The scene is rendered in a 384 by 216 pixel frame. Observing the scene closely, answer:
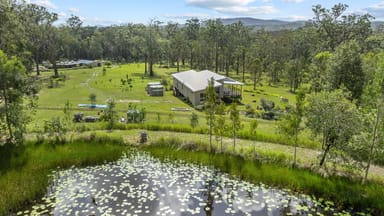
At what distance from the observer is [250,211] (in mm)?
9391

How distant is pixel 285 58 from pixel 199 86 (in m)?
30.8

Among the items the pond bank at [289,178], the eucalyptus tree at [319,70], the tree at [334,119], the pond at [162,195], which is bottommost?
the pond at [162,195]

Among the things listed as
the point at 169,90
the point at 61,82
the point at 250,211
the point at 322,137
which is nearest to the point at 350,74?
the point at 322,137

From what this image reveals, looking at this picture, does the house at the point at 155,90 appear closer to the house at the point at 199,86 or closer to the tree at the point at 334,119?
the house at the point at 199,86

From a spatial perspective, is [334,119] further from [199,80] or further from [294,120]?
[199,80]

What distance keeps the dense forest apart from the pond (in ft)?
10.1

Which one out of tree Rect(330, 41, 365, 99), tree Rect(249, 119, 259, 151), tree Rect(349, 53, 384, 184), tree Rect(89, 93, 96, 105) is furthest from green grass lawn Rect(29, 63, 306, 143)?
tree Rect(349, 53, 384, 184)

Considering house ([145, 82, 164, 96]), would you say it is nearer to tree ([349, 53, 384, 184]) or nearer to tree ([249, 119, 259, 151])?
tree ([249, 119, 259, 151])

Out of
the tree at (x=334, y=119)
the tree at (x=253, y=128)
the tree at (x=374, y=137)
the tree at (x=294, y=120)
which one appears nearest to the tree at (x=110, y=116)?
the tree at (x=253, y=128)

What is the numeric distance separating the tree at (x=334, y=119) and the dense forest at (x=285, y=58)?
34 millimetres

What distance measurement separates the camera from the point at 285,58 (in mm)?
55594

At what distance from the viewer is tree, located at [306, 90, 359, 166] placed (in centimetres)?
1098

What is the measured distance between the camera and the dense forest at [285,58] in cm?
1107

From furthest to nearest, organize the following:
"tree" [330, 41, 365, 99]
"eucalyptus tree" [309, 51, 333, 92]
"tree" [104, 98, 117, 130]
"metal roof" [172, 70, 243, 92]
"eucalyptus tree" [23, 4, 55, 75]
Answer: "eucalyptus tree" [23, 4, 55, 75] < "metal roof" [172, 70, 243, 92] < "eucalyptus tree" [309, 51, 333, 92] < "tree" [330, 41, 365, 99] < "tree" [104, 98, 117, 130]
